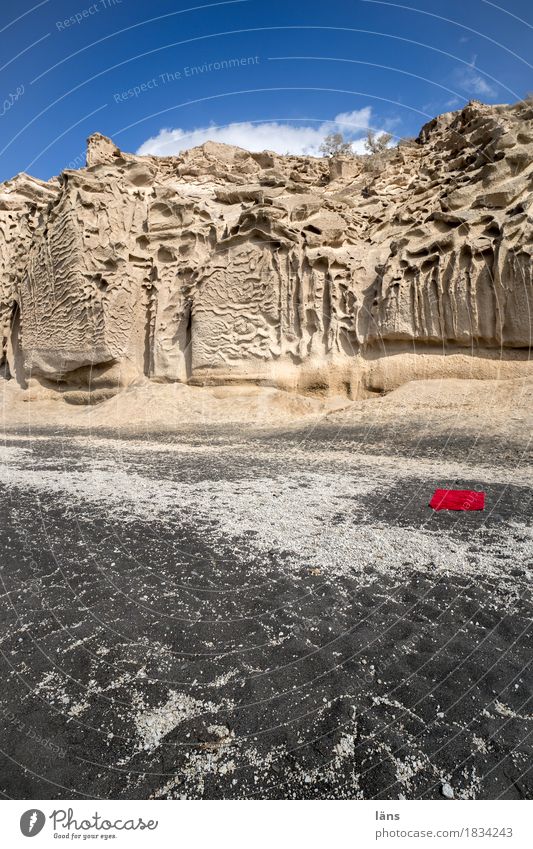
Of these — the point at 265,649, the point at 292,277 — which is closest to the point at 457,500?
the point at 265,649

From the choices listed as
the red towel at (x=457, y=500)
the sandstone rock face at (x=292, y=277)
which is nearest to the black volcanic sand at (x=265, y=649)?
the red towel at (x=457, y=500)

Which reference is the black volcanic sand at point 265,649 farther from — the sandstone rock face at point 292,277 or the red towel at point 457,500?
the sandstone rock face at point 292,277

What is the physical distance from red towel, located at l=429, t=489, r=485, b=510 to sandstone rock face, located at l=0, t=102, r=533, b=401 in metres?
7.30

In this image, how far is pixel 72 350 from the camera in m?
15.4

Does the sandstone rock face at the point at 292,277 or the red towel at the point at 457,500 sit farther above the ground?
the sandstone rock face at the point at 292,277

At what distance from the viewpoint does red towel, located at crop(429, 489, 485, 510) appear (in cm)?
409

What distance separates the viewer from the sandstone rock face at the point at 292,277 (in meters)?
11.0

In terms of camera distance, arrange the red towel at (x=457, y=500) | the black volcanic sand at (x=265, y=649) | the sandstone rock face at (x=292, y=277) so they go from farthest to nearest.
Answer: the sandstone rock face at (x=292, y=277) < the red towel at (x=457, y=500) < the black volcanic sand at (x=265, y=649)

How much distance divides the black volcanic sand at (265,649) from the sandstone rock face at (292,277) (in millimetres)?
7975

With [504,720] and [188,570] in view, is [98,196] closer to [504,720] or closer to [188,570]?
[188,570]

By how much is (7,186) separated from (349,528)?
25.3m

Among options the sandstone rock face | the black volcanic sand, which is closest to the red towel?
Result: the black volcanic sand

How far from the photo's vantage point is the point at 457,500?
4.22 m

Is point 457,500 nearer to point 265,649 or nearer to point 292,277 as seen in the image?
point 265,649
